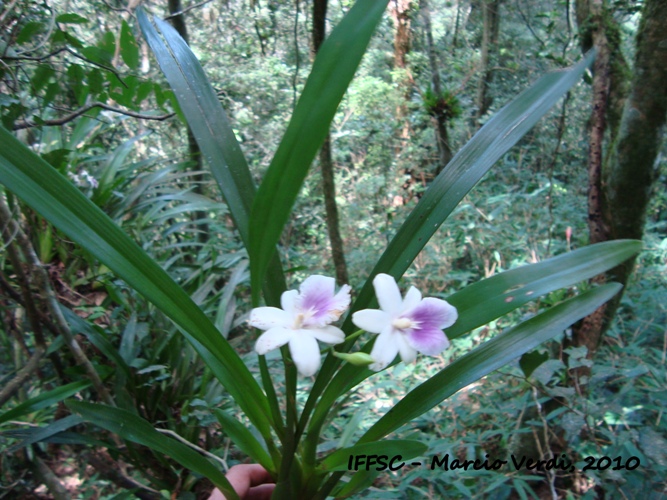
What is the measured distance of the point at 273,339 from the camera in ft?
1.30

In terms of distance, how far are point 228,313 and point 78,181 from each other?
60cm

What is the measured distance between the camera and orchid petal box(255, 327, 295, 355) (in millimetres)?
392

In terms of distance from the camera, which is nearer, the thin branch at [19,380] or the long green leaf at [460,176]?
the long green leaf at [460,176]

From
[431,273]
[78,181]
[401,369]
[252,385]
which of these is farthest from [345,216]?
[252,385]

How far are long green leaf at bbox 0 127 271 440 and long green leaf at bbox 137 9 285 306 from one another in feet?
0.33

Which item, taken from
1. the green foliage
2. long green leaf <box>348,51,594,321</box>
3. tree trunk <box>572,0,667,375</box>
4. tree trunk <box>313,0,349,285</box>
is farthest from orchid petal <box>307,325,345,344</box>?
the green foliage

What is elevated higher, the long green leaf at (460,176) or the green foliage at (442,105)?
the green foliage at (442,105)

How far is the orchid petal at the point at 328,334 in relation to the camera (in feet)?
1.33

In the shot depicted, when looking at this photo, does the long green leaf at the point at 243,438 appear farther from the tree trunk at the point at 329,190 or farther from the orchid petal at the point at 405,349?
the tree trunk at the point at 329,190

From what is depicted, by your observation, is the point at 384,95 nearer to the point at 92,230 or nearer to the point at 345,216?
the point at 345,216

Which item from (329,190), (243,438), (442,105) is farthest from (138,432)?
(442,105)

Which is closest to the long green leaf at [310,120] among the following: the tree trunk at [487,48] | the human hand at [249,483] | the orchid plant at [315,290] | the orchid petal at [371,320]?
the orchid plant at [315,290]

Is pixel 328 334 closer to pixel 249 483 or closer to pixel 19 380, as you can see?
pixel 249 483

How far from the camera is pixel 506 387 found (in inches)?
63.5
